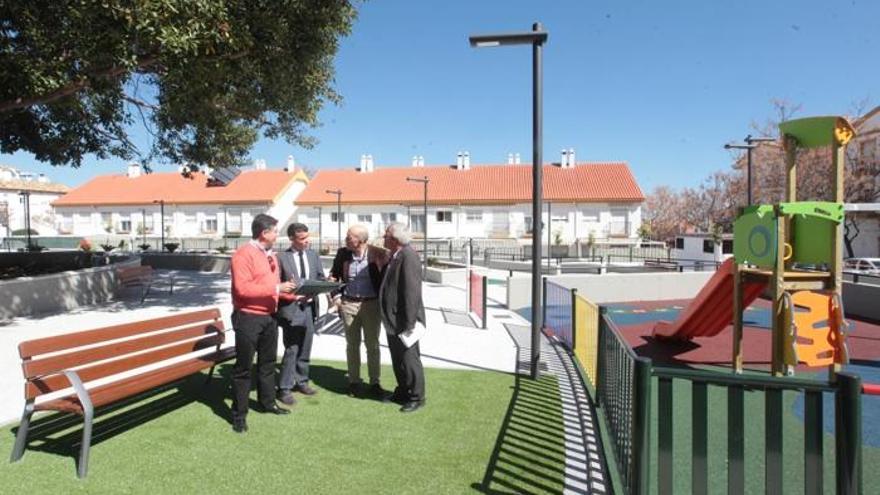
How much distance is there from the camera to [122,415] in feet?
15.3

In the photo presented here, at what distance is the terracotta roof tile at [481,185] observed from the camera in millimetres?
41562

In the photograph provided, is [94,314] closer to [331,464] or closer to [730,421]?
[331,464]

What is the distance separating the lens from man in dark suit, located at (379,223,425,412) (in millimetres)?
4875

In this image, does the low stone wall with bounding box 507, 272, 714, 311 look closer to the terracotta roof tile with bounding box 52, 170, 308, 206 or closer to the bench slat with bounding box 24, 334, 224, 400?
the bench slat with bounding box 24, 334, 224, 400

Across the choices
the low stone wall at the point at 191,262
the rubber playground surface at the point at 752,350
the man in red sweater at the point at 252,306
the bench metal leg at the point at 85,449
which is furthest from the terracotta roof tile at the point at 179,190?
the bench metal leg at the point at 85,449

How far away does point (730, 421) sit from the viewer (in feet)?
8.12

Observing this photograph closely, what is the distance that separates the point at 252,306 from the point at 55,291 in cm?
931

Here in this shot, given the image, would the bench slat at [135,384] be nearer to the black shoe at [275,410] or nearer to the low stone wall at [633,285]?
the black shoe at [275,410]

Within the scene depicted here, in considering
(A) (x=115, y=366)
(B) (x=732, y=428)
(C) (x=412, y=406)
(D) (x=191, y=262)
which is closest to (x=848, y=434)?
(B) (x=732, y=428)

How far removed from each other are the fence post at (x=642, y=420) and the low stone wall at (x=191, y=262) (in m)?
20.4

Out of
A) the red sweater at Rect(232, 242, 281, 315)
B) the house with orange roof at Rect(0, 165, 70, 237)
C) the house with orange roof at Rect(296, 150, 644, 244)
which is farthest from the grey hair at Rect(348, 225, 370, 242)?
the house with orange roof at Rect(0, 165, 70, 237)

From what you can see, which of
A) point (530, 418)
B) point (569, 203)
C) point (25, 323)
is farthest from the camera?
point (569, 203)

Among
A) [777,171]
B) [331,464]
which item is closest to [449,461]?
[331,464]

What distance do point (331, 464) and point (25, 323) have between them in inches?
340
